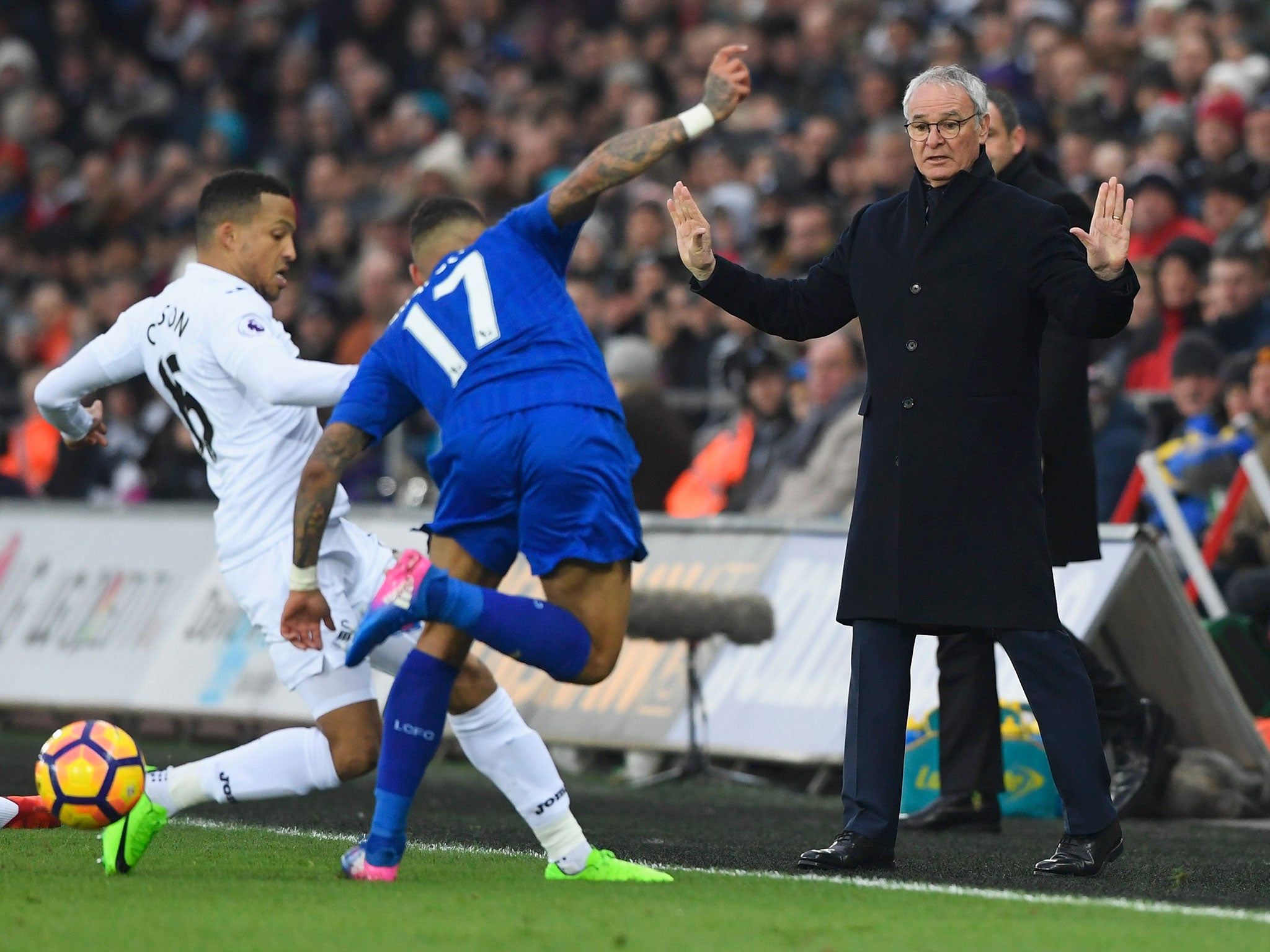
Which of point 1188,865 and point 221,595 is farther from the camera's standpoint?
point 221,595

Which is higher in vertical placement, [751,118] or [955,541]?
[751,118]

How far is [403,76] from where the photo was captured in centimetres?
2200

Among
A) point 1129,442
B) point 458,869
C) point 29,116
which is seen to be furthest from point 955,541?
point 29,116

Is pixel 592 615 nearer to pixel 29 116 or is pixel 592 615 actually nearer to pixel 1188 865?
pixel 1188 865

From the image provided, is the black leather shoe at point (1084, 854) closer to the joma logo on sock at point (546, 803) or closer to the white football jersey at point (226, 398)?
the joma logo on sock at point (546, 803)

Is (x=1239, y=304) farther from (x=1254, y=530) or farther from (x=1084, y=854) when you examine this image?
(x=1084, y=854)

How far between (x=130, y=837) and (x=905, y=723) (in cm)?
237

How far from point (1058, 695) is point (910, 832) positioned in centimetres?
189

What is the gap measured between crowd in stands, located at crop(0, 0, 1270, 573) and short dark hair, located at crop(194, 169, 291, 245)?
11.2ft

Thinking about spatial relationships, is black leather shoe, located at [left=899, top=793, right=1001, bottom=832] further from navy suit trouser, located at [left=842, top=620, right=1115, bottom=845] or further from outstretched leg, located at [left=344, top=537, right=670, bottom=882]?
outstretched leg, located at [left=344, top=537, right=670, bottom=882]

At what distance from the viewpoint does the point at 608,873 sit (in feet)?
19.5

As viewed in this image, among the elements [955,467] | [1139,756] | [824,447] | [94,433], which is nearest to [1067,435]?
[955,467]

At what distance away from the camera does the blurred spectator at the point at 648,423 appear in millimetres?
12352

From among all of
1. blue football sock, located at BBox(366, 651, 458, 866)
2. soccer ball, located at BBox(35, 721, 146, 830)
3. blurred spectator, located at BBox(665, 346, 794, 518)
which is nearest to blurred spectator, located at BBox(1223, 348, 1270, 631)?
blurred spectator, located at BBox(665, 346, 794, 518)
